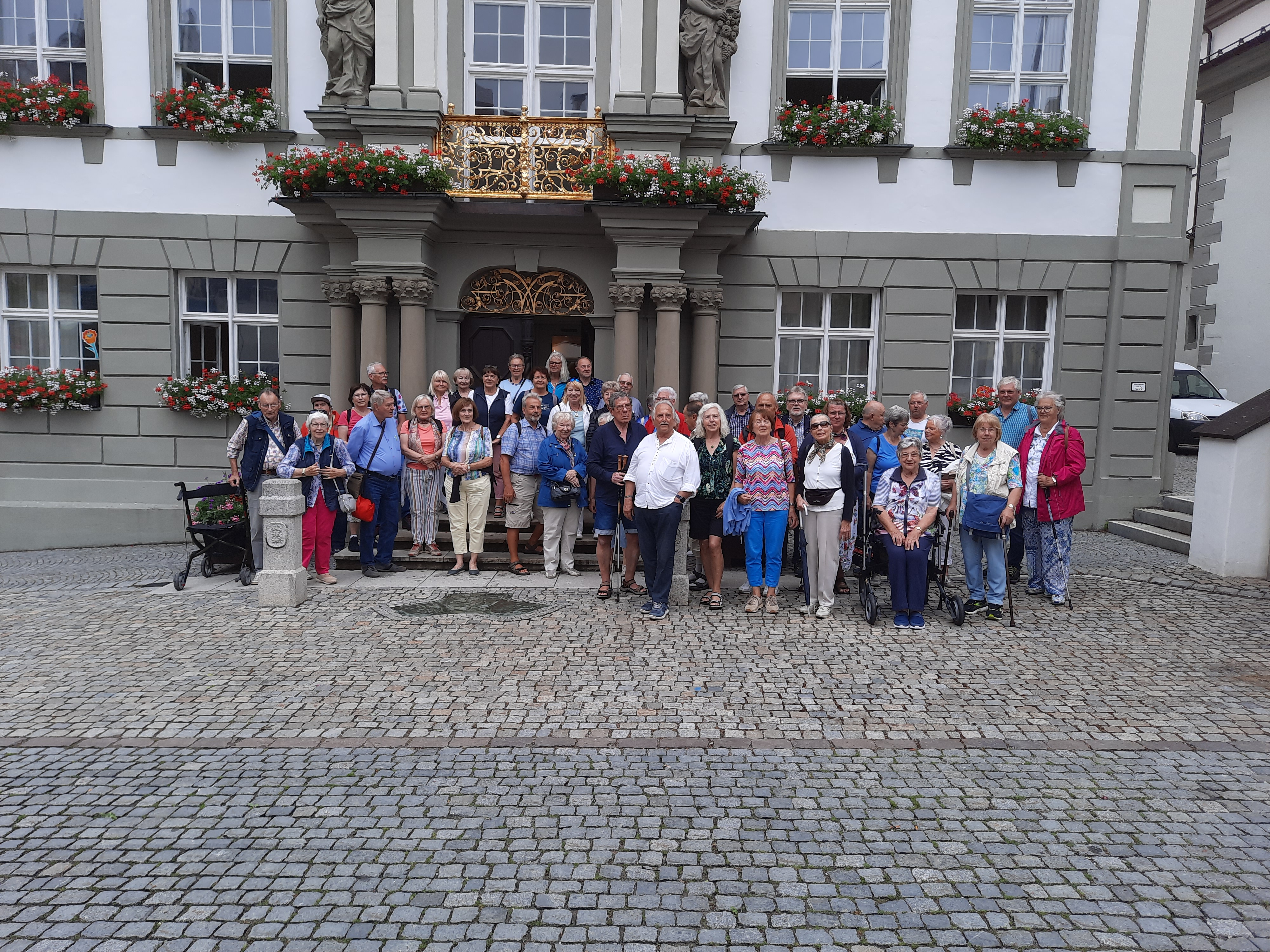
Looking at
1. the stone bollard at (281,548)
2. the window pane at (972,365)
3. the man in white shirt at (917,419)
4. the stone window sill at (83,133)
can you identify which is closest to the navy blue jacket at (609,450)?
the man in white shirt at (917,419)

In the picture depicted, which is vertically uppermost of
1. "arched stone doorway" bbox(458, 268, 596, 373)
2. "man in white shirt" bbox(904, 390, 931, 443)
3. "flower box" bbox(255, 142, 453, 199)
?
"flower box" bbox(255, 142, 453, 199)

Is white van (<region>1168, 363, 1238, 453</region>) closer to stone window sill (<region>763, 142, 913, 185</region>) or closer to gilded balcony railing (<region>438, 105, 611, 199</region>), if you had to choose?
stone window sill (<region>763, 142, 913, 185</region>)

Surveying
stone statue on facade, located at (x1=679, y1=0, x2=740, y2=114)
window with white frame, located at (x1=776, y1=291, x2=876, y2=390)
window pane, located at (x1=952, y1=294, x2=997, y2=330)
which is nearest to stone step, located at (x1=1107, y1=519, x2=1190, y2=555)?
window pane, located at (x1=952, y1=294, x2=997, y2=330)

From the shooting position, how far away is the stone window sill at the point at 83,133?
39.4 feet

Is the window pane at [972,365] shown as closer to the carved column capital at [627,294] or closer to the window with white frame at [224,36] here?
the carved column capital at [627,294]

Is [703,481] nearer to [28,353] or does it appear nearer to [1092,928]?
[1092,928]

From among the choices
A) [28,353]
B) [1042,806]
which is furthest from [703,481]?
[28,353]

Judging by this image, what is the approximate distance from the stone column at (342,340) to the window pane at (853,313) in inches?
259

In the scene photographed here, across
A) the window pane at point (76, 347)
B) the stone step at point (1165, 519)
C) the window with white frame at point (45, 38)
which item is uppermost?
the window with white frame at point (45, 38)

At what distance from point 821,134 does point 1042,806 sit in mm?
9697

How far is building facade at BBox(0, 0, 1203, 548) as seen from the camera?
12047 millimetres

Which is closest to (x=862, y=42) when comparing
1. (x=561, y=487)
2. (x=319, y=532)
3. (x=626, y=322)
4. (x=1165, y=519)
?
(x=626, y=322)

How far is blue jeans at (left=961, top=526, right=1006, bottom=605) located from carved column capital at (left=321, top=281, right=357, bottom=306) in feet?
27.2

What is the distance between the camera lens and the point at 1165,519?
38.1 feet
